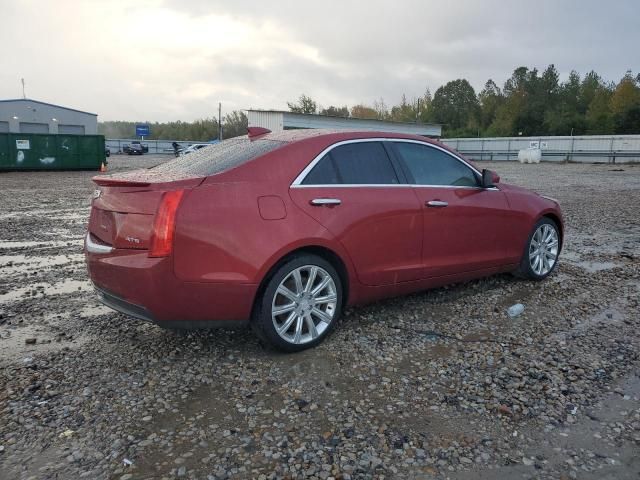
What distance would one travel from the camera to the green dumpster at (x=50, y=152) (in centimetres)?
2659

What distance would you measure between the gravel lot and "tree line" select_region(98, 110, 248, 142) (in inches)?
→ 3207

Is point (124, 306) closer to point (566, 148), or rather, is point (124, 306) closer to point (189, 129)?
point (566, 148)

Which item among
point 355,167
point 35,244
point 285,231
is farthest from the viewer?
point 35,244

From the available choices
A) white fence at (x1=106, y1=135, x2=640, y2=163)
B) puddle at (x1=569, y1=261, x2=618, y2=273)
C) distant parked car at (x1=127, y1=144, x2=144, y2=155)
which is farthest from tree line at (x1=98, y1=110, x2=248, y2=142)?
puddle at (x1=569, y1=261, x2=618, y2=273)

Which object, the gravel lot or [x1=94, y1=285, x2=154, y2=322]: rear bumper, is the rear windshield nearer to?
[x1=94, y1=285, x2=154, y2=322]: rear bumper

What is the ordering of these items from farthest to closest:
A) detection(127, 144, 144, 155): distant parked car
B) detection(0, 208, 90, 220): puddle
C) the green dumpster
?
1. detection(127, 144, 144, 155): distant parked car
2. the green dumpster
3. detection(0, 208, 90, 220): puddle

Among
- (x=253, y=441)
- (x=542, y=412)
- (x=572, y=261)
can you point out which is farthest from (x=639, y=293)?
(x=253, y=441)

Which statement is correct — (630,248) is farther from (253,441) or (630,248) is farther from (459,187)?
(253,441)

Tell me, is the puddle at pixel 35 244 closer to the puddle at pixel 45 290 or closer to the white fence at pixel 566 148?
the puddle at pixel 45 290

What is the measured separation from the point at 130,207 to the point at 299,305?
54.0 inches

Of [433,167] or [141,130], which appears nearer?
[433,167]

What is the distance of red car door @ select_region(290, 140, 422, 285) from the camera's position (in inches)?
156

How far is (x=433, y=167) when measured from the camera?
4.86m

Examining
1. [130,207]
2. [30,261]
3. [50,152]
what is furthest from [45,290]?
[50,152]
